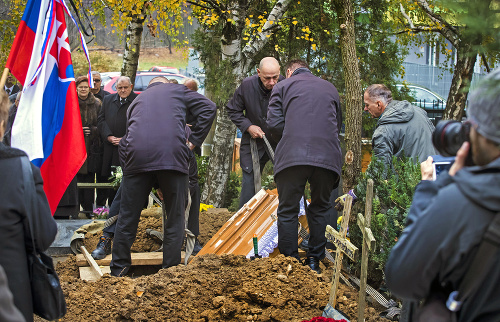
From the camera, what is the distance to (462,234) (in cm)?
195

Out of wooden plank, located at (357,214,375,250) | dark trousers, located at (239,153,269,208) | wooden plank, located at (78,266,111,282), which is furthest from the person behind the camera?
dark trousers, located at (239,153,269,208)

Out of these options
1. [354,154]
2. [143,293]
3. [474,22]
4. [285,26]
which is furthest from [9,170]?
[285,26]

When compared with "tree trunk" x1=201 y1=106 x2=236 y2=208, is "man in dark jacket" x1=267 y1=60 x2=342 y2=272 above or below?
above

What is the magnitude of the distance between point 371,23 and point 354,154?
550 centimetres

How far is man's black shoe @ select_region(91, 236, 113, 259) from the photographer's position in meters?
6.63

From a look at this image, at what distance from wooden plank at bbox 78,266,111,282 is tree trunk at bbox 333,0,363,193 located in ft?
9.32

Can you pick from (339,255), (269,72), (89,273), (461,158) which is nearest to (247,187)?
(269,72)

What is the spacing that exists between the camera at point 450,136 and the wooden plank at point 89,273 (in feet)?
15.0

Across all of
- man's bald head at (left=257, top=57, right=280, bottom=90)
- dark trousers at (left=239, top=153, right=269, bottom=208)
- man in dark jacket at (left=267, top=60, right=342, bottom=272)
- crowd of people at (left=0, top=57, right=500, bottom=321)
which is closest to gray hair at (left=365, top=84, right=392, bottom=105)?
crowd of people at (left=0, top=57, right=500, bottom=321)

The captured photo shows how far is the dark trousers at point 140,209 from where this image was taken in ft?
19.4

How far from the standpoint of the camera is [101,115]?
30.0 ft

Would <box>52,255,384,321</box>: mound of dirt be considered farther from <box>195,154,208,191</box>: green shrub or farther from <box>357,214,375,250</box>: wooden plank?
<box>195,154,208,191</box>: green shrub

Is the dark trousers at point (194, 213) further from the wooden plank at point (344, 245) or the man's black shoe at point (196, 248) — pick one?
the wooden plank at point (344, 245)

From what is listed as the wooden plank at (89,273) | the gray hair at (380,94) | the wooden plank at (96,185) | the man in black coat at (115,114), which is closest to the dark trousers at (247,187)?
the gray hair at (380,94)
